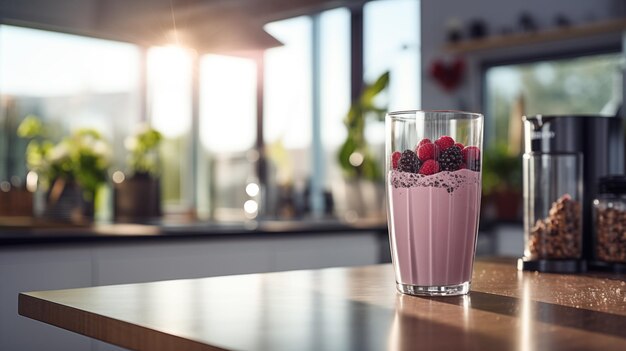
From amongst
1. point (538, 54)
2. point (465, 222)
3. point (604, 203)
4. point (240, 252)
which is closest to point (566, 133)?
point (604, 203)

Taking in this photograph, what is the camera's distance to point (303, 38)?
190 inches

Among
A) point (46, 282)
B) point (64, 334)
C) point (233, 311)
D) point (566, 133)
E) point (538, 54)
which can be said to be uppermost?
point (538, 54)

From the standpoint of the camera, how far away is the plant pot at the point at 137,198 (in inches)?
135

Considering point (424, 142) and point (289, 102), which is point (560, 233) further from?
point (289, 102)

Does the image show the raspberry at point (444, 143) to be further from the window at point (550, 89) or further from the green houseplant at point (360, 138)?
the window at point (550, 89)

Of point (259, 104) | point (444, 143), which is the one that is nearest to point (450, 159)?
point (444, 143)

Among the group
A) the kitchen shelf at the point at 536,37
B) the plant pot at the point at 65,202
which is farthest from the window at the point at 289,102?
the plant pot at the point at 65,202

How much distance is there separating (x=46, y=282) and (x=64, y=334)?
16 cm

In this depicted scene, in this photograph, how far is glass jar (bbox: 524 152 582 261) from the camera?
1.51m

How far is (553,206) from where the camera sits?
1.52m

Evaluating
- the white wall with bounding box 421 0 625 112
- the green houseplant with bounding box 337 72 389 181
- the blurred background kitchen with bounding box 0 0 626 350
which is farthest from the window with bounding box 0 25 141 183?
the white wall with bounding box 421 0 625 112

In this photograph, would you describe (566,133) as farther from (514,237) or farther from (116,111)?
(116,111)

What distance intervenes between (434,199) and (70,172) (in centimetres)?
249

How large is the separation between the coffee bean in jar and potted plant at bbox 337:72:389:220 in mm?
2489
